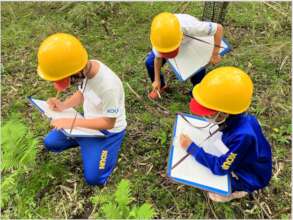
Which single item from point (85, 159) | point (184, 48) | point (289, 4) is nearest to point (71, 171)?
point (85, 159)

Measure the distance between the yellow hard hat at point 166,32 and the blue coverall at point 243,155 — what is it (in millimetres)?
972

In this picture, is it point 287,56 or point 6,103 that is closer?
point 6,103

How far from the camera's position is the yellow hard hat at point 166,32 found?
3.06m

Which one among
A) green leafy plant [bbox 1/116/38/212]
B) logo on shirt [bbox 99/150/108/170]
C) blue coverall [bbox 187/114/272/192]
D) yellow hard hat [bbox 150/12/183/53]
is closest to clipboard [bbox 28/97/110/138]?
logo on shirt [bbox 99/150/108/170]

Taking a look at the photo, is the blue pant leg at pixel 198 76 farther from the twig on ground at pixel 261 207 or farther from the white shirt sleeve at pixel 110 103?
the twig on ground at pixel 261 207

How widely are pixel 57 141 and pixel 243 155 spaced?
1627 mm

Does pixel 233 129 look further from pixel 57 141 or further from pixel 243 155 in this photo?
pixel 57 141

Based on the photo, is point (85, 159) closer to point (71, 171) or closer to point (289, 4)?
point (71, 171)

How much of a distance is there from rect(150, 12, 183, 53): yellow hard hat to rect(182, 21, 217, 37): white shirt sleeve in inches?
8.9

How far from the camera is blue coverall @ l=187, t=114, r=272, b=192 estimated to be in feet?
7.63

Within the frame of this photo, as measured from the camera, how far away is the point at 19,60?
14.7 feet

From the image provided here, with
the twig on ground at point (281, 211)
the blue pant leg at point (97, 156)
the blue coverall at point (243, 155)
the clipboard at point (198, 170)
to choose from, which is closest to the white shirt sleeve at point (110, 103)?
the blue pant leg at point (97, 156)

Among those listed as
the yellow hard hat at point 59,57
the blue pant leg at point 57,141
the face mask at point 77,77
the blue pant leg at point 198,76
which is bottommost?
the blue pant leg at point 57,141

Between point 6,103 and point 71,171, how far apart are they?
4.24ft
